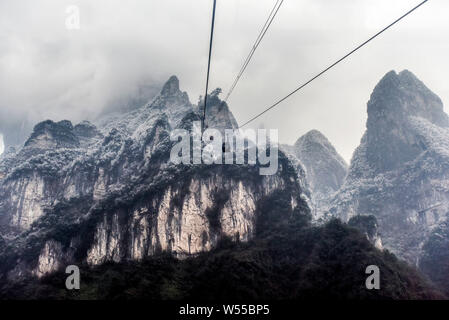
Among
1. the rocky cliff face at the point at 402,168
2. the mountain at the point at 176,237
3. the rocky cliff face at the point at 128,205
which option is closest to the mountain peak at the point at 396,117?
the rocky cliff face at the point at 402,168

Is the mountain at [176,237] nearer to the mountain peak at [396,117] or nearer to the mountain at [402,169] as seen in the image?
the mountain at [402,169]

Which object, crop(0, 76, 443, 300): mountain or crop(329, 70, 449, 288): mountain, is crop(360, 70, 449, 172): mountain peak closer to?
crop(329, 70, 449, 288): mountain

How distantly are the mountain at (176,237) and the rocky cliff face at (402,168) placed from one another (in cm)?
3970

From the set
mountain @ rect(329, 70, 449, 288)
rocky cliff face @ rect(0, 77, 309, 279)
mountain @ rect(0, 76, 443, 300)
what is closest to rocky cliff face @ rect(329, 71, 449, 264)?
mountain @ rect(329, 70, 449, 288)

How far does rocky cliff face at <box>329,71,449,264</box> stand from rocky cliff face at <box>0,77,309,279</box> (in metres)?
60.0

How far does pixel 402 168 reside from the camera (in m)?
160

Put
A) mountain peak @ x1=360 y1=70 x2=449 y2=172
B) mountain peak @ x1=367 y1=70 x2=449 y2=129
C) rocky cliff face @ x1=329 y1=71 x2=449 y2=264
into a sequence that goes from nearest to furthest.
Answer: rocky cliff face @ x1=329 y1=71 x2=449 y2=264 < mountain peak @ x1=360 y1=70 x2=449 y2=172 < mountain peak @ x1=367 y1=70 x2=449 y2=129

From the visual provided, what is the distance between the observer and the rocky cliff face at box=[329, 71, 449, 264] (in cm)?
13815

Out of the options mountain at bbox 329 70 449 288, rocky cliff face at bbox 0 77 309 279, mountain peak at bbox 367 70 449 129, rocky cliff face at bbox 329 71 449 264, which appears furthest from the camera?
mountain peak at bbox 367 70 449 129

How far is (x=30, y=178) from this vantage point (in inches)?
5340

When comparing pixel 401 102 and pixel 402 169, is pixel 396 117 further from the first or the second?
pixel 402 169

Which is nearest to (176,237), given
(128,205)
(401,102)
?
(128,205)
